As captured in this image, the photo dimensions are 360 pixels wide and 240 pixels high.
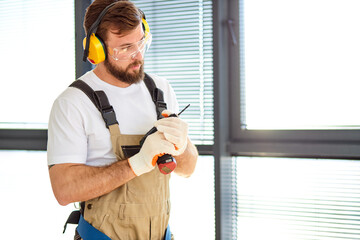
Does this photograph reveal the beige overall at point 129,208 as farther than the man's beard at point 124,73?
No

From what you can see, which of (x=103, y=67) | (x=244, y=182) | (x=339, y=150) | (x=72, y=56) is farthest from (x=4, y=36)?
(x=339, y=150)

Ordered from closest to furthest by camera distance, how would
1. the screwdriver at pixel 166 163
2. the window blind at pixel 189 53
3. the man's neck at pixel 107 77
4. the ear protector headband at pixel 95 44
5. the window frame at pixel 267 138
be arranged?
the screwdriver at pixel 166 163 < the ear protector headband at pixel 95 44 < the man's neck at pixel 107 77 < the window frame at pixel 267 138 < the window blind at pixel 189 53

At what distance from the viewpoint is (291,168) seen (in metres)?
2.26

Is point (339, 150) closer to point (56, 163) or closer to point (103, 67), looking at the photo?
point (103, 67)

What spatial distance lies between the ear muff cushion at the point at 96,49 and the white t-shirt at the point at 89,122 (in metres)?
0.10

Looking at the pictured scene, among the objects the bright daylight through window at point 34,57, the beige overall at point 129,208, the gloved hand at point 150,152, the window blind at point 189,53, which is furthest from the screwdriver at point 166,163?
the bright daylight through window at point 34,57

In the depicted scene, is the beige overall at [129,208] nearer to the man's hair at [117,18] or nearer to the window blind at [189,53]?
the man's hair at [117,18]

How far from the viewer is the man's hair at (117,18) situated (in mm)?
1497

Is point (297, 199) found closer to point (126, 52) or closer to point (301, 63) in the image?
point (301, 63)

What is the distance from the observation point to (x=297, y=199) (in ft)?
7.34

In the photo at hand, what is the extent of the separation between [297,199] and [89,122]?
1374mm

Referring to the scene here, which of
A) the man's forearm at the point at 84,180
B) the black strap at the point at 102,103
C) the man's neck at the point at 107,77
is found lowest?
the man's forearm at the point at 84,180

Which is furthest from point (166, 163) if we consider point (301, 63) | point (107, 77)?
point (301, 63)

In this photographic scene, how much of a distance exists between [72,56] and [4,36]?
23.2 inches
